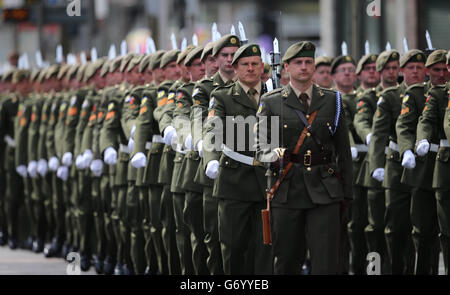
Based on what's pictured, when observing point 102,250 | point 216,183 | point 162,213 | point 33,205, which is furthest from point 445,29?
point 216,183

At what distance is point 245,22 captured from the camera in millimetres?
53594

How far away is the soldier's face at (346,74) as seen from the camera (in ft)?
51.7

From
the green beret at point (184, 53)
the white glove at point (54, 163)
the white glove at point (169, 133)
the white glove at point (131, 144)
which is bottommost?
the white glove at point (54, 163)

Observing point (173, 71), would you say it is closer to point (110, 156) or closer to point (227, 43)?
point (110, 156)

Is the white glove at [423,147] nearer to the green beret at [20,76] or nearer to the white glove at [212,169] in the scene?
the white glove at [212,169]

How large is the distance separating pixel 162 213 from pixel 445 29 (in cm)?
1257

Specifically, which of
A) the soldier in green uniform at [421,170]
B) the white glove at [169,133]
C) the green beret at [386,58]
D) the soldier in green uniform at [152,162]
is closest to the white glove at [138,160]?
the soldier in green uniform at [152,162]

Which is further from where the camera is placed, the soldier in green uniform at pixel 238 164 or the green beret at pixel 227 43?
the green beret at pixel 227 43

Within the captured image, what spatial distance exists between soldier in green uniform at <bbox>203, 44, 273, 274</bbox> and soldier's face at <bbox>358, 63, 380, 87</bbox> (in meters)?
3.32

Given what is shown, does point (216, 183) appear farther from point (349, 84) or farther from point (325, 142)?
point (349, 84)

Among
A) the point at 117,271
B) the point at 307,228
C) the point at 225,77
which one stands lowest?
the point at 117,271

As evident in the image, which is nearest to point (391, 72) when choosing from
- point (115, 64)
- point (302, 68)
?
point (115, 64)

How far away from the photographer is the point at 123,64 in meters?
16.6

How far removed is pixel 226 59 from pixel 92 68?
520cm
